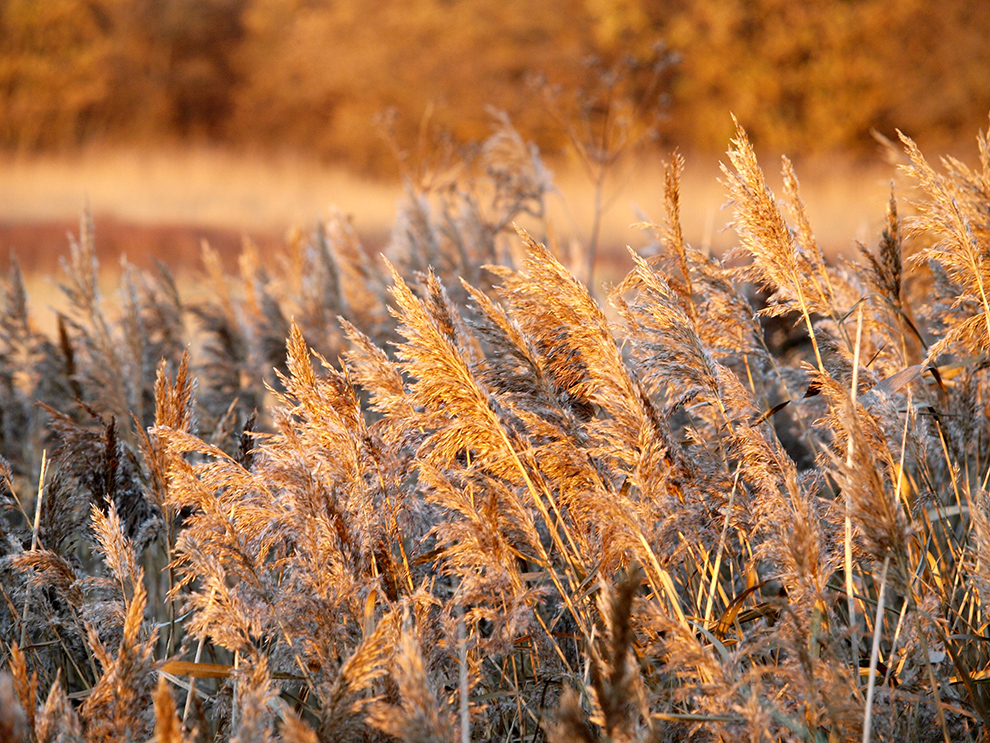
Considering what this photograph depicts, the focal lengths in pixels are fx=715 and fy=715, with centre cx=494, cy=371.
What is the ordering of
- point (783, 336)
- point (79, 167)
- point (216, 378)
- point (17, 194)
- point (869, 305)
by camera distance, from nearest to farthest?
point (869, 305)
point (783, 336)
point (216, 378)
point (17, 194)
point (79, 167)

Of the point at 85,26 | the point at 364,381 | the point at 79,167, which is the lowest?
the point at 364,381

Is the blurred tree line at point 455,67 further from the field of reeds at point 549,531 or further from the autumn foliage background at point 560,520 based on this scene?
the field of reeds at point 549,531

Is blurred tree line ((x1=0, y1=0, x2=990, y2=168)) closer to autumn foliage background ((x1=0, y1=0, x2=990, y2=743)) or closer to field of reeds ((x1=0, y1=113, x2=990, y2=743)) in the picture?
autumn foliage background ((x1=0, y1=0, x2=990, y2=743))

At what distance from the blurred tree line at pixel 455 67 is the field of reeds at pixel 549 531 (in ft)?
39.5

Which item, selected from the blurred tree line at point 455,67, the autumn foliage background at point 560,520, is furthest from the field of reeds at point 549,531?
the blurred tree line at point 455,67

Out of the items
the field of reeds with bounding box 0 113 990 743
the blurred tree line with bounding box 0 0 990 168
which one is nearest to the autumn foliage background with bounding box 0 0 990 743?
the field of reeds with bounding box 0 113 990 743

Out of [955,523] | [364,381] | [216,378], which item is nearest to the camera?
[364,381]

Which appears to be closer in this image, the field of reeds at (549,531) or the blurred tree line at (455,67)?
the field of reeds at (549,531)

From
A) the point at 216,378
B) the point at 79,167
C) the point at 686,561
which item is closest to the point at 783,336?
the point at 686,561

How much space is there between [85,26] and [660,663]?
54.0ft

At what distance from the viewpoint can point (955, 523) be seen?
7.57 ft

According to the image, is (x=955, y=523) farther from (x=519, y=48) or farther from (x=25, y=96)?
(x=25, y=96)

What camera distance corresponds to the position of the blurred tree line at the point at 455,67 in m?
13.5

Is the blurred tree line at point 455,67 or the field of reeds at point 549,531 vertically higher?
the blurred tree line at point 455,67
